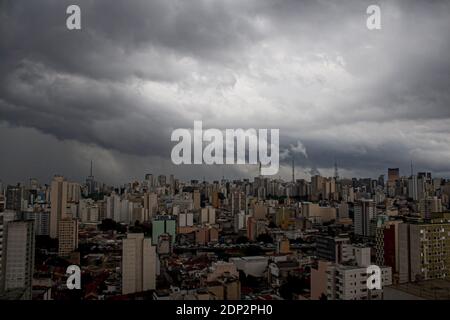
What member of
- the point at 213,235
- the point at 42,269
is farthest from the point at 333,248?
the point at 42,269

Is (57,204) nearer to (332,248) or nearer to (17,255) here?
(17,255)

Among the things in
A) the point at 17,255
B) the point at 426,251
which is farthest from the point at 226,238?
the point at 17,255

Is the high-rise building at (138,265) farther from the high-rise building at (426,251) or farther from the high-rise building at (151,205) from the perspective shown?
the high-rise building at (151,205)

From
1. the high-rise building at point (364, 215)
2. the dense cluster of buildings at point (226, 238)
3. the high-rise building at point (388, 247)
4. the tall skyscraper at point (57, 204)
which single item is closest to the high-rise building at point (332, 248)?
the dense cluster of buildings at point (226, 238)

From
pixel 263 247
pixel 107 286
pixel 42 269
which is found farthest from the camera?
pixel 263 247

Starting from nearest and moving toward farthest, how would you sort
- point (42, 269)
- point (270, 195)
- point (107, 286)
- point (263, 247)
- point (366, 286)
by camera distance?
1. point (366, 286)
2. point (107, 286)
3. point (42, 269)
4. point (263, 247)
5. point (270, 195)
